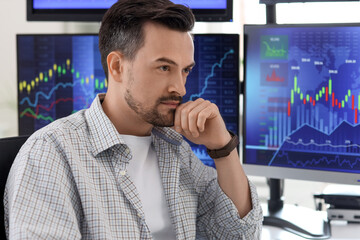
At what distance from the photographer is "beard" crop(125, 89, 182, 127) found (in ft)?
4.17

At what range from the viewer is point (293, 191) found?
359 centimetres

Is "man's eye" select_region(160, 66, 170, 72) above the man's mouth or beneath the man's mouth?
above

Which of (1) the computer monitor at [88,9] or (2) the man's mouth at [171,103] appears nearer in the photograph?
(2) the man's mouth at [171,103]

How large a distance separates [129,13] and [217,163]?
45cm

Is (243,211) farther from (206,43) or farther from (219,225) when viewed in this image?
(206,43)

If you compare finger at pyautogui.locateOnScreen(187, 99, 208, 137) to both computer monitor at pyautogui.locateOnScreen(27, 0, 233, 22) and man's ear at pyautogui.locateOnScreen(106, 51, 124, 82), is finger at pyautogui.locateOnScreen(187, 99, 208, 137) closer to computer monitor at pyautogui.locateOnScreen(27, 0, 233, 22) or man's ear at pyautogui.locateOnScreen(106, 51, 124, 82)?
man's ear at pyautogui.locateOnScreen(106, 51, 124, 82)

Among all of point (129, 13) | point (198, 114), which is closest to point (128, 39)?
point (129, 13)

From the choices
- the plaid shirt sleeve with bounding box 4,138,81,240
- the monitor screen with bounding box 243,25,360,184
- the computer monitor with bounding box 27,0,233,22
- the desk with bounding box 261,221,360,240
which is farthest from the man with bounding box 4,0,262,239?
A: the computer monitor with bounding box 27,0,233,22

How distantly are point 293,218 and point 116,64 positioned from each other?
0.86 metres

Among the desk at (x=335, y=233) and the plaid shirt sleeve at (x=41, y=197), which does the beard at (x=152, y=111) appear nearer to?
the plaid shirt sleeve at (x=41, y=197)

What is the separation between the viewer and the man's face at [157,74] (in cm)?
124

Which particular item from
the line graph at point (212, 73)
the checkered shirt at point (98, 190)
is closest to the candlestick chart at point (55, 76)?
the line graph at point (212, 73)

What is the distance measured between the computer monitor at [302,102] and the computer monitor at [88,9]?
0.12 m

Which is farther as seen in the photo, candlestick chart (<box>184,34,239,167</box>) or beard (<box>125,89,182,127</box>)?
candlestick chart (<box>184,34,239,167</box>)
